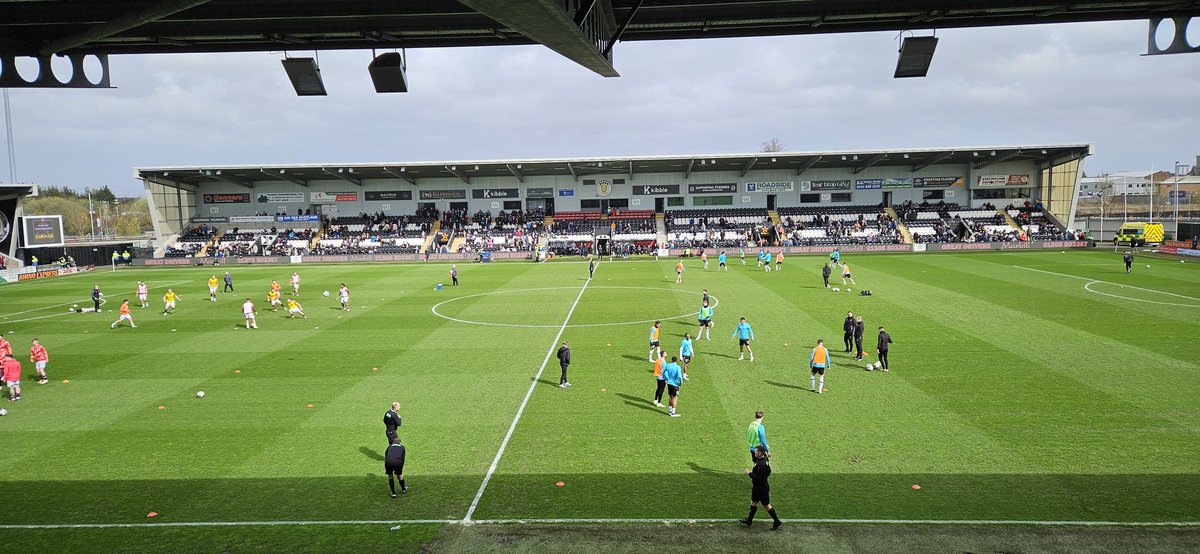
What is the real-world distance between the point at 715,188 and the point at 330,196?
4528 centimetres

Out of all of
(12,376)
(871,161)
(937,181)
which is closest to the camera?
(12,376)

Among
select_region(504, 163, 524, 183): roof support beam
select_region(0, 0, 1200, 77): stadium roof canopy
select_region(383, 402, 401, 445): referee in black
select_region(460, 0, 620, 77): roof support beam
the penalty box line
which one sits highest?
select_region(504, 163, 524, 183): roof support beam

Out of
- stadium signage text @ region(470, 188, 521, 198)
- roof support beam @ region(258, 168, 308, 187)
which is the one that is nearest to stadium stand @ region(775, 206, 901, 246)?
stadium signage text @ region(470, 188, 521, 198)

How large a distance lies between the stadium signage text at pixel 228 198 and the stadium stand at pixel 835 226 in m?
61.0

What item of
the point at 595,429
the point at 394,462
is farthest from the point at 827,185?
the point at 394,462

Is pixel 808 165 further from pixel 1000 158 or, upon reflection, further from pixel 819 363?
pixel 819 363

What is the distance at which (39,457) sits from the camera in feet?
40.0

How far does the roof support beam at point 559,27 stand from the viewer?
6151 mm

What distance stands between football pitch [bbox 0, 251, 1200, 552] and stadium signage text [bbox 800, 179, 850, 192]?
46.5 m

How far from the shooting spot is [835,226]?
219ft

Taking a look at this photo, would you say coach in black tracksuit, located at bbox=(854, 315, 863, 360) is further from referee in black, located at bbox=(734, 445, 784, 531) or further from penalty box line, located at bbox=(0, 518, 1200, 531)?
referee in black, located at bbox=(734, 445, 784, 531)

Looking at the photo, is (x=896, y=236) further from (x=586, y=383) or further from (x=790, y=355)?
(x=586, y=383)

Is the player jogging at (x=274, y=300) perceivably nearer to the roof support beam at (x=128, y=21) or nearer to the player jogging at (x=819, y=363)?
the roof support beam at (x=128, y=21)

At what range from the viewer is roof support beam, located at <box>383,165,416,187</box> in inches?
2746
